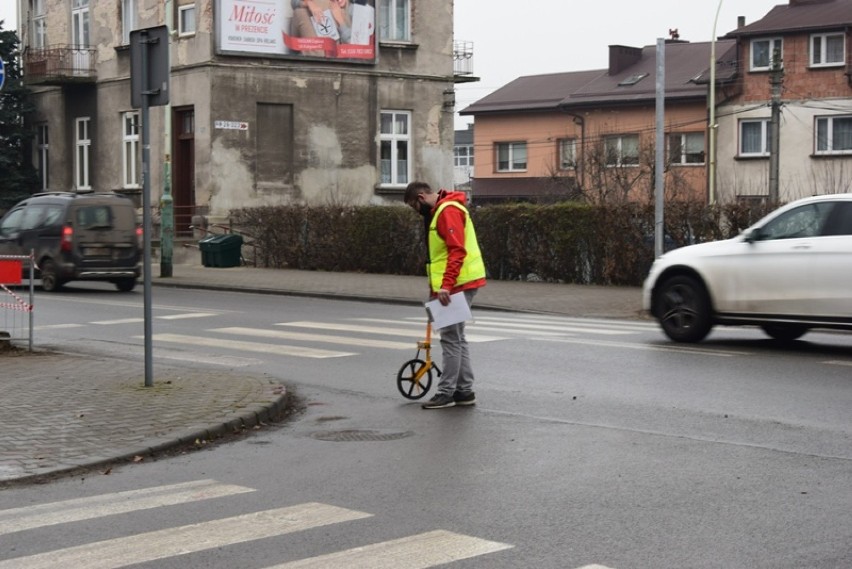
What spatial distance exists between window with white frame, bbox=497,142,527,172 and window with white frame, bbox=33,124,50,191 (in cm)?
2577

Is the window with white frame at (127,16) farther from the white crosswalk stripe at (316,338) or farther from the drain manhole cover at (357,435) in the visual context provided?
the drain manhole cover at (357,435)

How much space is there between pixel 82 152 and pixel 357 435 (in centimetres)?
3630

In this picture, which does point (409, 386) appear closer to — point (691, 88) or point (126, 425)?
point (126, 425)

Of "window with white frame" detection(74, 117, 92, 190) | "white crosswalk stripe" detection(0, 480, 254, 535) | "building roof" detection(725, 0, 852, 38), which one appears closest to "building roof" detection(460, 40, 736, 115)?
"building roof" detection(725, 0, 852, 38)

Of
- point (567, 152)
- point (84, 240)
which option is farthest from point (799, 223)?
point (567, 152)

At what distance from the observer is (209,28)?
37250 millimetres

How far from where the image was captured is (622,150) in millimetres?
56219

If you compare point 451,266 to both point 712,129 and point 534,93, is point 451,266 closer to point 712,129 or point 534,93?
point 712,129

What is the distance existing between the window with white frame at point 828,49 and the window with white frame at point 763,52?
4.31 ft

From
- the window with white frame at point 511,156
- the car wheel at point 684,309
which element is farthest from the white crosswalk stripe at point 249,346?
the window with white frame at point 511,156

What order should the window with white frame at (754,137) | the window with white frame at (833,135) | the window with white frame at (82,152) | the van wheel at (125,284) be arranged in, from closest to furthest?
the van wheel at (125,284)
the window with white frame at (82,152)
the window with white frame at (833,135)
the window with white frame at (754,137)

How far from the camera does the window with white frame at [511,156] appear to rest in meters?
64.4

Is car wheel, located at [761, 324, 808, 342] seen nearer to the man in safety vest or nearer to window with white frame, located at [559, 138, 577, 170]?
the man in safety vest

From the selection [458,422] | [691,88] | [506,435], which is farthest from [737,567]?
[691,88]
